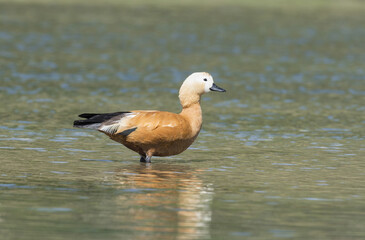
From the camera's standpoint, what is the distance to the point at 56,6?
208ft

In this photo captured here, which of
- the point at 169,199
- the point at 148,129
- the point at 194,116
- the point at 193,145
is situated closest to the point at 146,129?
the point at 148,129

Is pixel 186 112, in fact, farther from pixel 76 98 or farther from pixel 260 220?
pixel 76 98

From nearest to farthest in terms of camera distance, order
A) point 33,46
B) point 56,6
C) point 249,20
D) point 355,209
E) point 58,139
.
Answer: point 355,209
point 58,139
point 33,46
point 249,20
point 56,6

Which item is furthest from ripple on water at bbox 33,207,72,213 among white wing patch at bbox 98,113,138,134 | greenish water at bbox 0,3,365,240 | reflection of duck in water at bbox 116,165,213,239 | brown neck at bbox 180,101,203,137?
brown neck at bbox 180,101,203,137

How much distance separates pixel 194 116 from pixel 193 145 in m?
2.02

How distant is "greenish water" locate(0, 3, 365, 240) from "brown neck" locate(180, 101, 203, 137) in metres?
0.63

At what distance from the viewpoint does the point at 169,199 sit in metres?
12.4

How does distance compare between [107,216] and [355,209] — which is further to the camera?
[355,209]

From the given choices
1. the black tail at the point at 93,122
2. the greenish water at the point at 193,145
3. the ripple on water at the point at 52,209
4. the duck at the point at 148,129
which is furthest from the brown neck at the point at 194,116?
the ripple on water at the point at 52,209

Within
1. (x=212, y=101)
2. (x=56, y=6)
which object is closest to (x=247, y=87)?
(x=212, y=101)

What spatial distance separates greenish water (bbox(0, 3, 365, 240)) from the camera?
36.4ft

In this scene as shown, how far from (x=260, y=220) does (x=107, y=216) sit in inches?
74.0

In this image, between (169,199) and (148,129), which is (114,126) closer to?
(148,129)

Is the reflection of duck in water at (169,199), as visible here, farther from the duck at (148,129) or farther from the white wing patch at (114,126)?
the white wing patch at (114,126)
